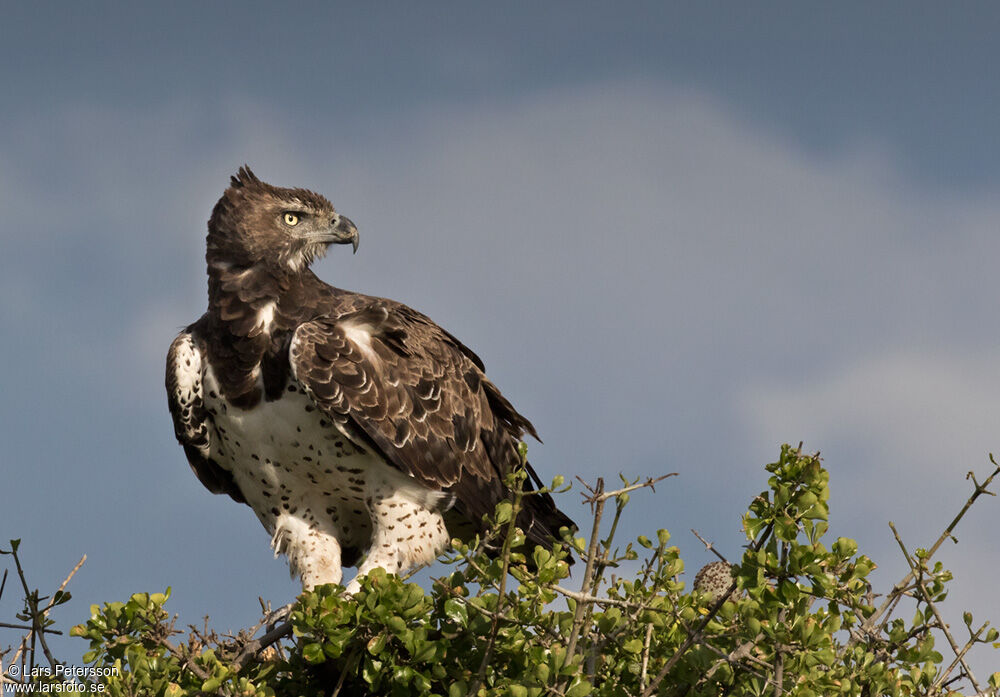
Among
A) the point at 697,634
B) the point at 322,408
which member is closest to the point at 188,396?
the point at 322,408

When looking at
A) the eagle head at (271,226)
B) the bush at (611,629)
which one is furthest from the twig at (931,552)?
the eagle head at (271,226)

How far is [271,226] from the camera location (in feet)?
24.6

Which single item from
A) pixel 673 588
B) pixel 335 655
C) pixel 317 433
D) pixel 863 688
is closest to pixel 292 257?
pixel 317 433

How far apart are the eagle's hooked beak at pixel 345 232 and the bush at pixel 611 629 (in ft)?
9.56

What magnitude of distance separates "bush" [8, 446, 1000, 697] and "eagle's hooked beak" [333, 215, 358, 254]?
2914 millimetres

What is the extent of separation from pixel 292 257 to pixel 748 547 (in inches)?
155

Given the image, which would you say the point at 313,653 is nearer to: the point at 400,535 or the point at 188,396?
the point at 400,535

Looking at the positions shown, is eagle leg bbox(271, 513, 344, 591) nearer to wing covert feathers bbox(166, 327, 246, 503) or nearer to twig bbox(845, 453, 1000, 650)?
wing covert feathers bbox(166, 327, 246, 503)

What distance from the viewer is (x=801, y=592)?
4398 mm

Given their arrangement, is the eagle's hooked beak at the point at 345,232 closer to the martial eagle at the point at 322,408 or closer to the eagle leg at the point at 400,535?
the martial eagle at the point at 322,408

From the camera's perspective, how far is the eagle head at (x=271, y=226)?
741 cm

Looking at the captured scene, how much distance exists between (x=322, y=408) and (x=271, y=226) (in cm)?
143

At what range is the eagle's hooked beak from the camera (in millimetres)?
7715

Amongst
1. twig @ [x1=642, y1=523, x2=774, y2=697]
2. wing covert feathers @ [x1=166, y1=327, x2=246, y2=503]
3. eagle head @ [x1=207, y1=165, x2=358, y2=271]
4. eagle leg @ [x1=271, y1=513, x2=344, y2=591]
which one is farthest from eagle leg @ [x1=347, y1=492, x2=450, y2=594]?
twig @ [x1=642, y1=523, x2=774, y2=697]
